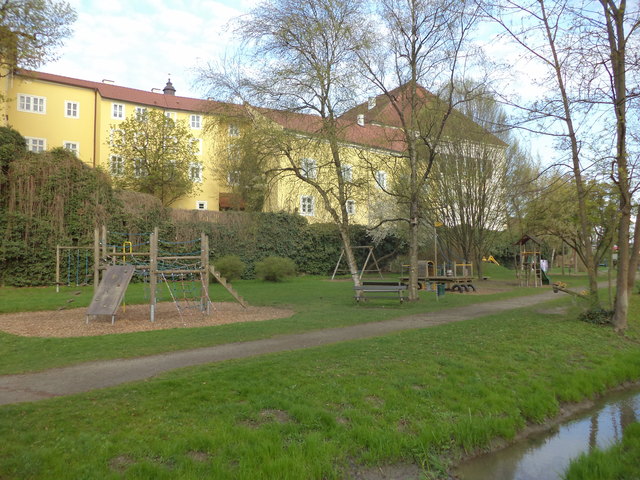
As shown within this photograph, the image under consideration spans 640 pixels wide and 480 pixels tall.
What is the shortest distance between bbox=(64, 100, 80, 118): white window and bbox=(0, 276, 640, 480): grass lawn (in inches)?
1631

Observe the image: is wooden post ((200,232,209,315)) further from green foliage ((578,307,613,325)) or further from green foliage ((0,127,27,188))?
green foliage ((0,127,27,188))

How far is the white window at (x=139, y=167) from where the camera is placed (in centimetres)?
3806

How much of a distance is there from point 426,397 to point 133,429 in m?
3.60

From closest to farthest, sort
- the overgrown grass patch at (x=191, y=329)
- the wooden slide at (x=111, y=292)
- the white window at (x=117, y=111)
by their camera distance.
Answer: the overgrown grass patch at (x=191, y=329) < the wooden slide at (x=111, y=292) < the white window at (x=117, y=111)

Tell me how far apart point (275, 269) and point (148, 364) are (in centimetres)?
2078

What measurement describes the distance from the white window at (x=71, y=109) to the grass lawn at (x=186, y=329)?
2386cm

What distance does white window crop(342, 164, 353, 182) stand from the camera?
18.8 meters

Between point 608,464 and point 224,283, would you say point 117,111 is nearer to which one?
point 224,283

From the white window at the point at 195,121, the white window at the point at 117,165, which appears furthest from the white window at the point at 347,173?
the white window at the point at 195,121

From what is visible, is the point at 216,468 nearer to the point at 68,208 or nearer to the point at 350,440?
the point at 350,440

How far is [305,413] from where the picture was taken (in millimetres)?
5395

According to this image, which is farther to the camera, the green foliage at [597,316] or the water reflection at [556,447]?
the green foliage at [597,316]

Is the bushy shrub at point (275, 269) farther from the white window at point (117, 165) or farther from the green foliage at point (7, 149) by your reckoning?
the white window at point (117, 165)

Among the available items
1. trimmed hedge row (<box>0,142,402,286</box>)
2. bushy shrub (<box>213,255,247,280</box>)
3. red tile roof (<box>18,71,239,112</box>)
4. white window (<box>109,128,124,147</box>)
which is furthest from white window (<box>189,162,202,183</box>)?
bushy shrub (<box>213,255,247,280</box>)
